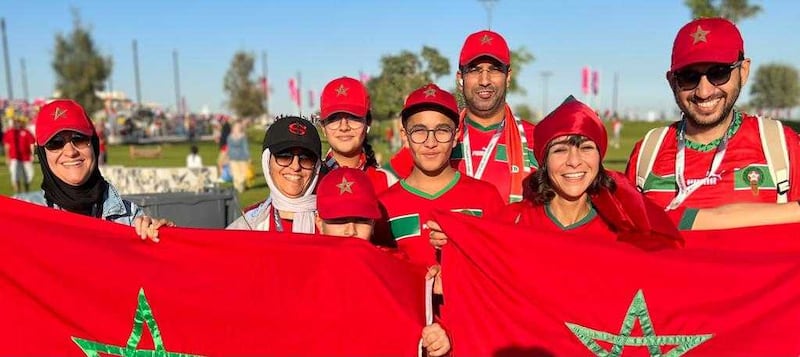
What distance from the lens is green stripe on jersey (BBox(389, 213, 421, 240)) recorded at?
4.40 m

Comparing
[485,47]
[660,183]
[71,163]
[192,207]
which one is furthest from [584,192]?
[192,207]

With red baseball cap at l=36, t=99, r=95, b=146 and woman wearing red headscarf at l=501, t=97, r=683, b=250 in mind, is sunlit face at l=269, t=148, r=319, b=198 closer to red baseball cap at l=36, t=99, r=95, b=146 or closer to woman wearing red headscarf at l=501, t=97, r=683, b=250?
red baseball cap at l=36, t=99, r=95, b=146

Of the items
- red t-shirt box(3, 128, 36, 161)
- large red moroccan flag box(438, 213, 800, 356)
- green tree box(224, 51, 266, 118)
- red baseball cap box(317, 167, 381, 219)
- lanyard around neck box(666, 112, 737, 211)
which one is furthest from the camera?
green tree box(224, 51, 266, 118)

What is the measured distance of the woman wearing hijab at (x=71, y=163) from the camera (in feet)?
14.2

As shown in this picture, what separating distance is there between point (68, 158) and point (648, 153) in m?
3.72

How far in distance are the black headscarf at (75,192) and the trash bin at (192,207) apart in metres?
3.87

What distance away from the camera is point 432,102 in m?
4.50

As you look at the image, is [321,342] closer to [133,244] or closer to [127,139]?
[133,244]

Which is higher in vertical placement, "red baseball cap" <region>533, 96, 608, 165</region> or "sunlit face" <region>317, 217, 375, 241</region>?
"red baseball cap" <region>533, 96, 608, 165</region>

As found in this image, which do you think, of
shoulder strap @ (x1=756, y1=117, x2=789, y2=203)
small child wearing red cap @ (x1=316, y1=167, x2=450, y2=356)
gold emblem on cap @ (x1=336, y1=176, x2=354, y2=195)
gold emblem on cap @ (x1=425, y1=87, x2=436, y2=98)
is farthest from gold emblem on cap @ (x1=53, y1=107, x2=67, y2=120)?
shoulder strap @ (x1=756, y1=117, x2=789, y2=203)

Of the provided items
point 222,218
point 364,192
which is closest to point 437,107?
point 364,192

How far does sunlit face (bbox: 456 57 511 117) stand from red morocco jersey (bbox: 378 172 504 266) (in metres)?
1.35

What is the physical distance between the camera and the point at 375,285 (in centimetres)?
372

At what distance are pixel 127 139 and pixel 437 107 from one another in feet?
204
